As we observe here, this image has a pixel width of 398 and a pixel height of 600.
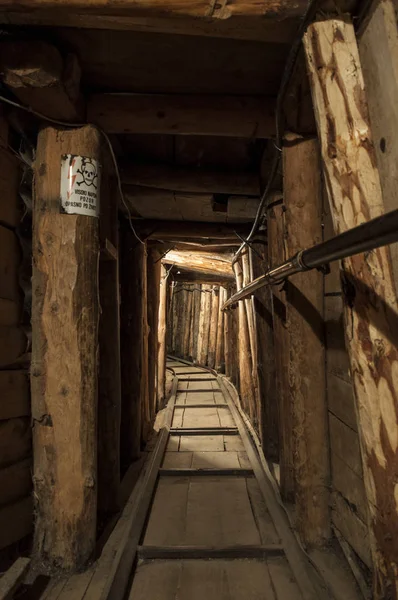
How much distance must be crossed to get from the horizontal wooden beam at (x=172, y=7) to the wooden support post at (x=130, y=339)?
239 centimetres

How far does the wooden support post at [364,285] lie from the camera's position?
3.75 ft

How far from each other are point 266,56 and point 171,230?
227 cm

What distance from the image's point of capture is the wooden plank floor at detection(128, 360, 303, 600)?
191cm

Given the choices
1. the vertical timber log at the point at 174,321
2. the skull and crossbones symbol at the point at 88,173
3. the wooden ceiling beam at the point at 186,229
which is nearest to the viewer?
the skull and crossbones symbol at the point at 88,173

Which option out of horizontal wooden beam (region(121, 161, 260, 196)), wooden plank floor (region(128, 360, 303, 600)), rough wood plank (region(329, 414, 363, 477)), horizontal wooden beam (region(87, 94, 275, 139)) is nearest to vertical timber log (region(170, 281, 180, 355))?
wooden plank floor (region(128, 360, 303, 600))

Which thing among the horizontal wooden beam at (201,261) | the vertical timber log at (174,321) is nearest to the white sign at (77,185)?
the horizontal wooden beam at (201,261)

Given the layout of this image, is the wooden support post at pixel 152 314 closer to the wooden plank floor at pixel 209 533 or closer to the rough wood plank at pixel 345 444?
the wooden plank floor at pixel 209 533

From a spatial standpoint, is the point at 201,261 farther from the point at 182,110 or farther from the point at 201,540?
the point at 201,540

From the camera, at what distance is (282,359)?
9.27ft

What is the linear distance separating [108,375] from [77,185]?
1410mm

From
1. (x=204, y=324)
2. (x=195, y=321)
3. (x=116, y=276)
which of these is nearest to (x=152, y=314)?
(x=116, y=276)

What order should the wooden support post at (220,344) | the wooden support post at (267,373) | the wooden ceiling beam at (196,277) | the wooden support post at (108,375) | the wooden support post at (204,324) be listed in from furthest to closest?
the wooden support post at (204,324) < the wooden support post at (220,344) < the wooden ceiling beam at (196,277) < the wooden support post at (267,373) < the wooden support post at (108,375)

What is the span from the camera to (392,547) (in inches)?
44.8

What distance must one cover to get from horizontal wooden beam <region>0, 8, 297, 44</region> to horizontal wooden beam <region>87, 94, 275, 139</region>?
61cm
